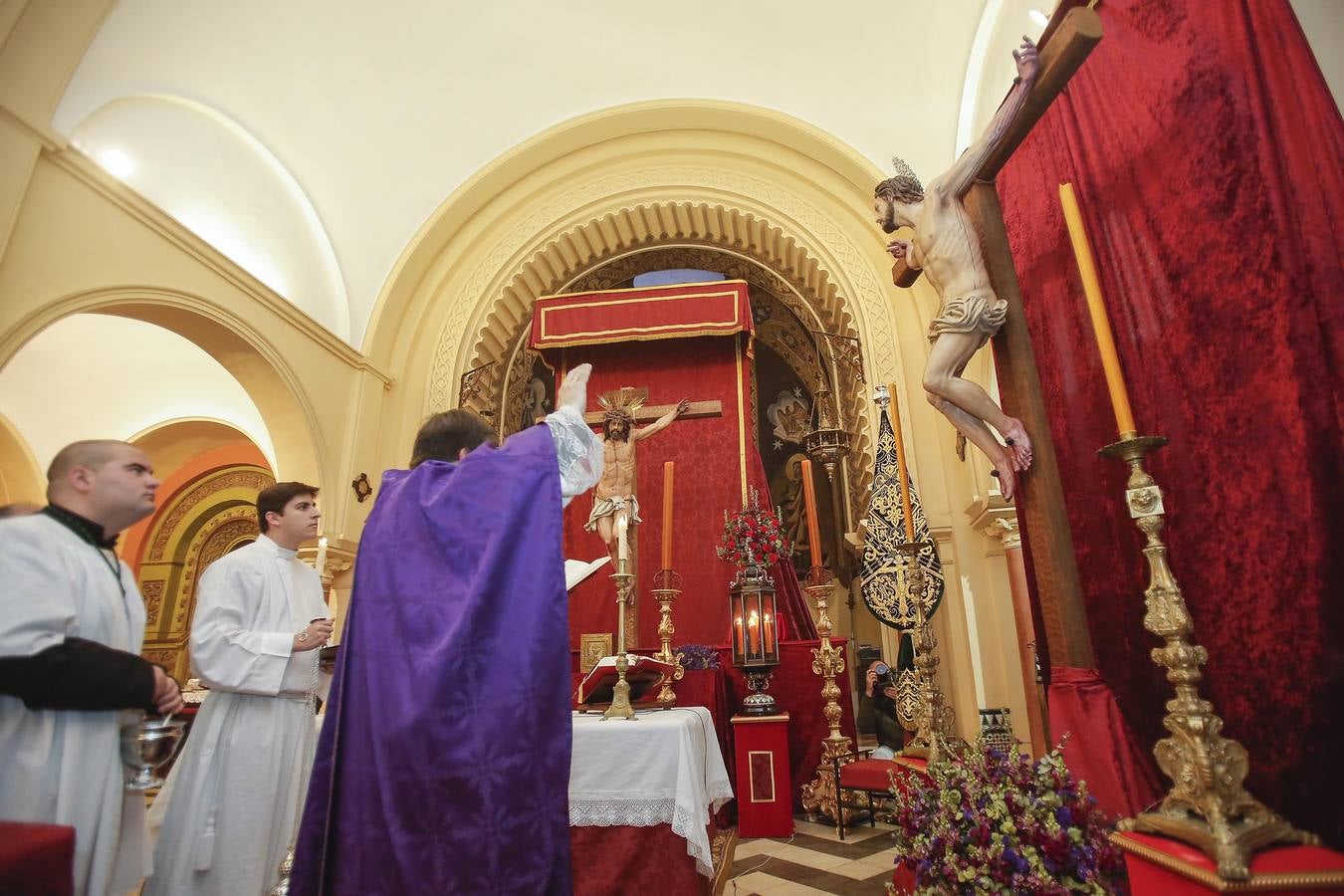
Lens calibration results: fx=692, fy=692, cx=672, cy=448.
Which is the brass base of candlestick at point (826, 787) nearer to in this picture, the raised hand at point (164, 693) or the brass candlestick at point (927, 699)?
the brass candlestick at point (927, 699)

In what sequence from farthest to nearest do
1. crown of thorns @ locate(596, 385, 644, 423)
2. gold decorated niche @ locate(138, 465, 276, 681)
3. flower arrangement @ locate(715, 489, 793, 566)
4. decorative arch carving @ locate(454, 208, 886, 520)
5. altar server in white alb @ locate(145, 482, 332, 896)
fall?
gold decorated niche @ locate(138, 465, 276, 681)
decorative arch carving @ locate(454, 208, 886, 520)
crown of thorns @ locate(596, 385, 644, 423)
flower arrangement @ locate(715, 489, 793, 566)
altar server in white alb @ locate(145, 482, 332, 896)

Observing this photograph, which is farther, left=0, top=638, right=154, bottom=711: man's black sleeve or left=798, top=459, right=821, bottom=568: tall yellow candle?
left=798, top=459, right=821, bottom=568: tall yellow candle

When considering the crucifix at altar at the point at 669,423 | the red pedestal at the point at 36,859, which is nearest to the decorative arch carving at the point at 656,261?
the crucifix at altar at the point at 669,423

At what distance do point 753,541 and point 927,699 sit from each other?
271 centimetres

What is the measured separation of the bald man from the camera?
1.53m

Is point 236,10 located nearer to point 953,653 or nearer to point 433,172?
point 433,172

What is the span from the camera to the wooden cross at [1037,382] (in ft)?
6.44

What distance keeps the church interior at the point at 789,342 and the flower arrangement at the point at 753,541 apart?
0.13 metres

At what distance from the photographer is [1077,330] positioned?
2434 mm

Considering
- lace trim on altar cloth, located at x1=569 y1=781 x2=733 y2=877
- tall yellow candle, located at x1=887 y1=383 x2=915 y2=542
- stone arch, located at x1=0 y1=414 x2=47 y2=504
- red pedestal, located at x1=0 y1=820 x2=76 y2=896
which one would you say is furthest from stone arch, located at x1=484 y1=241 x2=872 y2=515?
red pedestal, located at x1=0 y1=820 x2=76 y2=896

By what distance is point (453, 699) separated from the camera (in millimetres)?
1490

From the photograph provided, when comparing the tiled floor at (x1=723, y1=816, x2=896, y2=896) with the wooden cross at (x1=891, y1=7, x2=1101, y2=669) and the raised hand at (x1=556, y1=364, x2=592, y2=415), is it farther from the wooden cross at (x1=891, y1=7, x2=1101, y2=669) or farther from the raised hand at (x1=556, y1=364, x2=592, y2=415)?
the raised hand at (x1=556, y1=364, x2=592, y2=415)

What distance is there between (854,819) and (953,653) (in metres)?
1.30

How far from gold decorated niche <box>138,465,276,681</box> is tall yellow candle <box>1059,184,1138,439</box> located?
32.6 feet
